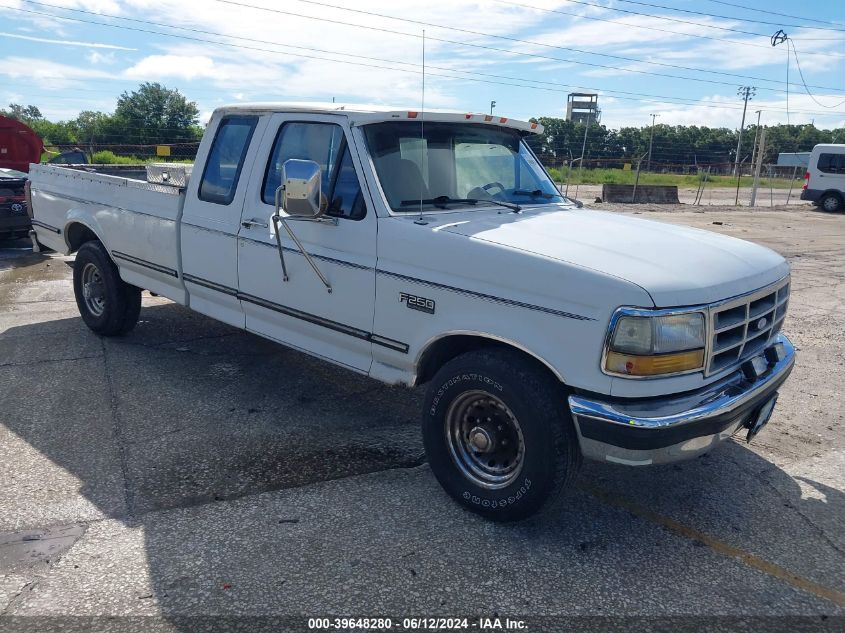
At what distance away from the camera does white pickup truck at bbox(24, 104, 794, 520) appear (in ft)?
10.3

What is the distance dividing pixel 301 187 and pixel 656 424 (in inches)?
85.0

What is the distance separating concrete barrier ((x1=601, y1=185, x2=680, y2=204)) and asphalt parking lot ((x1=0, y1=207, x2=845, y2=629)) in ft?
71.2

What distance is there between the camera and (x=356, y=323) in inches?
163

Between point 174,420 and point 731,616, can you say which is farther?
point 174,420

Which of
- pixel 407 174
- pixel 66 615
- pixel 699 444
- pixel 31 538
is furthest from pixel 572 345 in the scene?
pixel 31 538

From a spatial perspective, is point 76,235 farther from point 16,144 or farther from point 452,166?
point 16,144

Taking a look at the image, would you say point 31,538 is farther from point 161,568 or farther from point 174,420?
point 174,420

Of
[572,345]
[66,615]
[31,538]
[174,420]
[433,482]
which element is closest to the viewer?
[66,615]

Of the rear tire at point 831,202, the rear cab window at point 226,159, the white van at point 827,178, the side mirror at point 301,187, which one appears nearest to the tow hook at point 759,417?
the side mirror at point 301,187

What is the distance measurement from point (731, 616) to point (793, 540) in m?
0.86

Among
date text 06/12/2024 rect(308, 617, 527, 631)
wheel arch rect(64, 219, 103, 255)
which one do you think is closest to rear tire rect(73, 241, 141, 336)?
wheel arch rect(64, 219, 103, 255)

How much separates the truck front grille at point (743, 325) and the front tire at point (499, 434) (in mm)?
784

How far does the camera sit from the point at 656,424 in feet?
10.0

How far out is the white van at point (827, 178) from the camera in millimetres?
27953
